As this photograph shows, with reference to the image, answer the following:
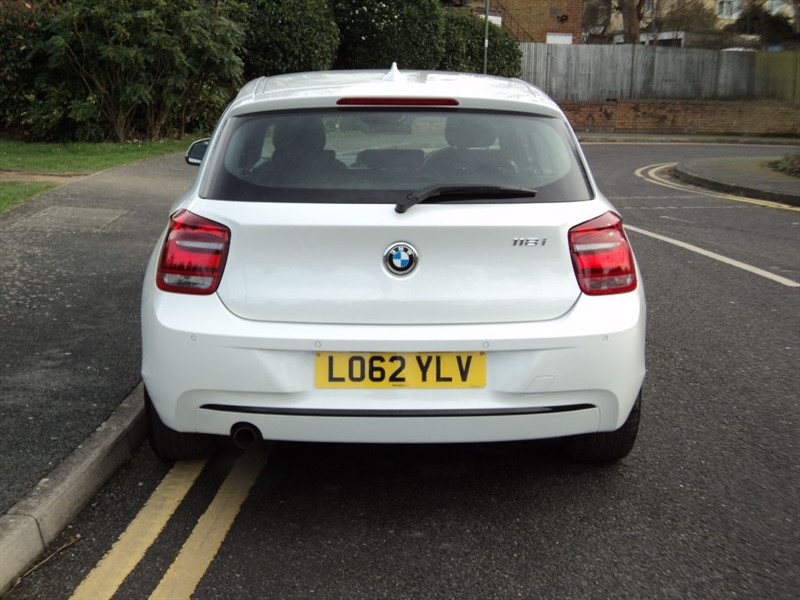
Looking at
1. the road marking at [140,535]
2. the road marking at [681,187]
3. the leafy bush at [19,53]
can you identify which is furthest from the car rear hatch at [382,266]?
the leafy bush at [19,53]

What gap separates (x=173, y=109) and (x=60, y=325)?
563 inches

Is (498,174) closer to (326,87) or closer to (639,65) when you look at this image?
(326,87)

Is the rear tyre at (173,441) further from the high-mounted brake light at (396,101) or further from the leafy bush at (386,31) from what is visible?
the leafy bush at (386,31)

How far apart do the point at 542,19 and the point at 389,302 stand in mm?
39720

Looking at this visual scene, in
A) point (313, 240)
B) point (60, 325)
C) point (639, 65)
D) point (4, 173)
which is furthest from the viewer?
point (639, 65)

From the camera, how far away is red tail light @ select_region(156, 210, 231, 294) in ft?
11.6

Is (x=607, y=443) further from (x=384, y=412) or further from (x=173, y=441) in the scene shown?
(x=173, y=441)

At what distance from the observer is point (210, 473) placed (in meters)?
4.14

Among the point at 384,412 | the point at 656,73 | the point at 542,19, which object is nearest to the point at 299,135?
the point at 384,412

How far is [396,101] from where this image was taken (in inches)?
149

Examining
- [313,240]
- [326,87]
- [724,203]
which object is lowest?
[724,203]

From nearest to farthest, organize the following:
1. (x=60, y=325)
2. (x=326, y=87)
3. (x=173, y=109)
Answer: (x=326, y=87)
(x=60, y=325)
(x=173, y=109)

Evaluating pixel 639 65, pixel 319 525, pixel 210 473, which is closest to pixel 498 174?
pixel 319 525

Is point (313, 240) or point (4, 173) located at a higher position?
point (313, 240)
